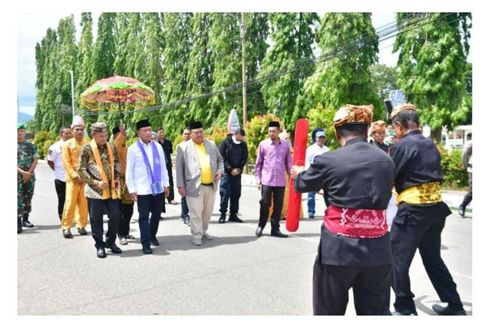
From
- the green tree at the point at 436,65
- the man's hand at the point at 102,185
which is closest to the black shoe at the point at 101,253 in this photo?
the man's hand at the point at 102,185

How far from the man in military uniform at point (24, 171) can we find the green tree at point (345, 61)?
14799mm

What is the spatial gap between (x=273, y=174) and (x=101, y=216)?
259 cm

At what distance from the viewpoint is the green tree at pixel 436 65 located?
1678 cm

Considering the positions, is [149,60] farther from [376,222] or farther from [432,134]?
[376,222]

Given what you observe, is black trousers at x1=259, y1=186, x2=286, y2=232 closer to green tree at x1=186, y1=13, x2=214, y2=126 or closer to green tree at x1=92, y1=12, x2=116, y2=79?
green tree at x1=186, y1=13, x2=214, y2=126

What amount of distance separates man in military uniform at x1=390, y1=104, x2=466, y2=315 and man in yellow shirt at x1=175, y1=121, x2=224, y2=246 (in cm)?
350

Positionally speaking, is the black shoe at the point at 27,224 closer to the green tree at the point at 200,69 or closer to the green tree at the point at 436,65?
the green tree at the point at 436,65

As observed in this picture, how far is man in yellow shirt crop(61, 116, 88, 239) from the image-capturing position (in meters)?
7.61

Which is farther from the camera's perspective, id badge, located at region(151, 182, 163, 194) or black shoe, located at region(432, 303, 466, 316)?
id badge, located at region(151, 182, 163, 194)

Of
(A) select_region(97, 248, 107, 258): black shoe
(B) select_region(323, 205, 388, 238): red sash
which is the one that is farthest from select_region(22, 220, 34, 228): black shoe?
(B) select_region(323, 205, 388, 238): red sash

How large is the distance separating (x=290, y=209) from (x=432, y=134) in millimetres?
17844

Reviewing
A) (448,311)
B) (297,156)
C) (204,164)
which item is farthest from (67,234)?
(448,311)

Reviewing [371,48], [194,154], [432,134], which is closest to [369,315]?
[194,154]

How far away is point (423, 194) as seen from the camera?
4.18m
